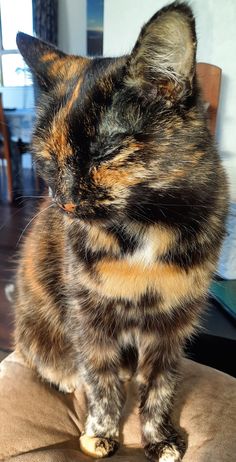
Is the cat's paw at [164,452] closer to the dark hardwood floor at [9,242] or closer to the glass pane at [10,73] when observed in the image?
the dark hardwood floor at [9,242]

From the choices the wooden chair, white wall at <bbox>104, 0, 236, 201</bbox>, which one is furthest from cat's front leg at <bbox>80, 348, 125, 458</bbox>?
the wooden chair

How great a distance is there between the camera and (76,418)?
88cm

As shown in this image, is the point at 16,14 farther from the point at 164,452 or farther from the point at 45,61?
the point at 164,452

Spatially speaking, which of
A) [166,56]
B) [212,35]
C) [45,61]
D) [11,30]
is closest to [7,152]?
[212,35]

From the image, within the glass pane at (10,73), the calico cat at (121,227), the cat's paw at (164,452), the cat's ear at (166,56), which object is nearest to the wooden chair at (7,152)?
the glass pane at (10,73)

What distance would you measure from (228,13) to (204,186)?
1.47 meters

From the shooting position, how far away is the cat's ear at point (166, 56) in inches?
18.9

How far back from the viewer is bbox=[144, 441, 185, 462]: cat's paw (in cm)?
77

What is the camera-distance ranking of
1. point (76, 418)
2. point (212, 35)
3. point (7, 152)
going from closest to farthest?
point (76, 418) < point (212, 35) < point (7, 152)

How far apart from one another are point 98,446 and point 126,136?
23.6 inches

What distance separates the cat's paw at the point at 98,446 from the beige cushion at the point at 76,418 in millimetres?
13

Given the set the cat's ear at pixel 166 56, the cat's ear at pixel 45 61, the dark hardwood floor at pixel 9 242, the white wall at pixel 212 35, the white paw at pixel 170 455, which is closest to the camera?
the cat's ear at pixel 166 56

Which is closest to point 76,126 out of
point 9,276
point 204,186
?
point 204,186

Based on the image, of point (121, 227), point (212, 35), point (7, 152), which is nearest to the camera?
point (121, 227)
